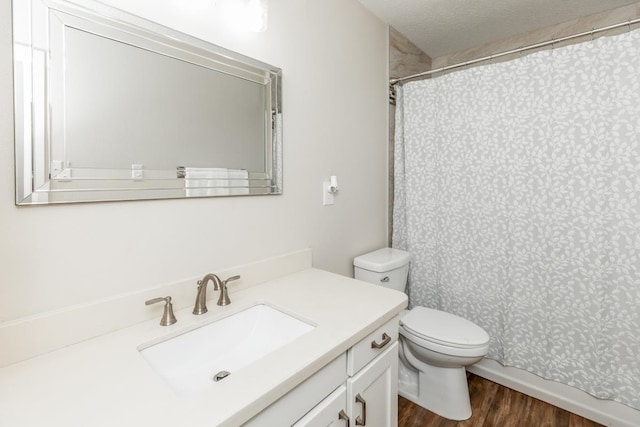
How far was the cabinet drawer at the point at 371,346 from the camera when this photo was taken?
931mm

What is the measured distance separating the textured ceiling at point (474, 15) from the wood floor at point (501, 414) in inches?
93.3

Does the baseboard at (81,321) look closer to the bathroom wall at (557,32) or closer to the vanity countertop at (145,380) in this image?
the vanity countertop at (145,380)

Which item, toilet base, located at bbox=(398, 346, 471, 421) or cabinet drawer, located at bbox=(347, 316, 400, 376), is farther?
toilet base, located at bbox=(398, 346, 471, 421)

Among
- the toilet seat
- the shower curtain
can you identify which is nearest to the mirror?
the toilet seat

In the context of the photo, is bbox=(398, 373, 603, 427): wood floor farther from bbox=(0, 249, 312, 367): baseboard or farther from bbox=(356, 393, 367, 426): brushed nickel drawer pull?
bbox=(0, 249, 312, 367): baseboard

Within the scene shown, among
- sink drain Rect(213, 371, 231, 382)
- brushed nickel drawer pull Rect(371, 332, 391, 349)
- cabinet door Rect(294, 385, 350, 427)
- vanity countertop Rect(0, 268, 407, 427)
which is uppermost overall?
vanity countertop Rect(0, 268, 407, 427)

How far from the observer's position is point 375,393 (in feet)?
3.55

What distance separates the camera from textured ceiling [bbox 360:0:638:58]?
1858mm

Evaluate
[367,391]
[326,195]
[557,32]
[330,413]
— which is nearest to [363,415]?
[367,391]

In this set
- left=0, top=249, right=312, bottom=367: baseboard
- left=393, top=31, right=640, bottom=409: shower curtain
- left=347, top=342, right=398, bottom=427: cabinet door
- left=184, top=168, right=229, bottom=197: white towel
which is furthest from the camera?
left=393, top=31, right=640, bottom=409: shower curtain

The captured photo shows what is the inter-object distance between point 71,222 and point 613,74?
229 centimetres

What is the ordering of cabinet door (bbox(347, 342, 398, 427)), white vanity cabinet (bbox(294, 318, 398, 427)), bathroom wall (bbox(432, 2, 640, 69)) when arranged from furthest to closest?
bathroom wall (bbox(432, 2, 640, 69)) → cabinet door (bbox(347, 342, 398, 427)) → white vanity cabinet (bbox(294, 318, 398, 427))

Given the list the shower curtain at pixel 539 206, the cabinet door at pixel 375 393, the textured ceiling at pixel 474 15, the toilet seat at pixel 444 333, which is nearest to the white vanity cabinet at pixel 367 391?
the cabinet door at pixel 375 393

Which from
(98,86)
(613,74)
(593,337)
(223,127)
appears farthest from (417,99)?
(98,86)
